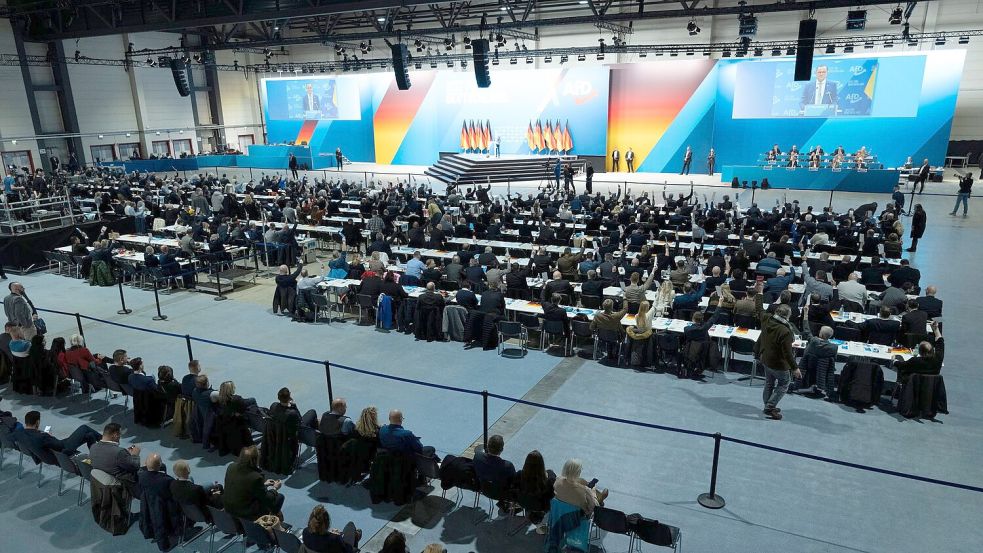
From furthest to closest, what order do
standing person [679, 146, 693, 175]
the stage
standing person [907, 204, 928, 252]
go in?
standing person [679, 146, 693, 175]
the stage
standing person [907, 204, 928, 252]

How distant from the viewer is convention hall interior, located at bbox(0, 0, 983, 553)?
238 inches

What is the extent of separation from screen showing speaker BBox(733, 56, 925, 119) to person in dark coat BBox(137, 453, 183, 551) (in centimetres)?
2958

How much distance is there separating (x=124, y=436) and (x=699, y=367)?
26.4 ft

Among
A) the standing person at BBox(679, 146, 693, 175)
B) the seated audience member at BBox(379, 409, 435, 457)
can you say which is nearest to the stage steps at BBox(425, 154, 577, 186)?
the standing person at BBox(679, 146, 693, 175)

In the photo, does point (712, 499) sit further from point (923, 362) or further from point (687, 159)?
point (687, 159)

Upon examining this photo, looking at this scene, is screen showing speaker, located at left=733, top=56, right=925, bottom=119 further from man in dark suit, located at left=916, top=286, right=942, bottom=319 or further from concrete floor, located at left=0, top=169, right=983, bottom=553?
man in dark suit, located at left=916, top=286, right=942, bottom=319

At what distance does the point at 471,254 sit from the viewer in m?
14.1

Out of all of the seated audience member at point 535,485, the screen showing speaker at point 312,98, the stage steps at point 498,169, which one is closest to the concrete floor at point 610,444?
the seated audience member at point 535,485

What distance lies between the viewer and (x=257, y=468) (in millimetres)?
5688

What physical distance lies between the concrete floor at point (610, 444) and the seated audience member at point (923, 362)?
597 millimetres

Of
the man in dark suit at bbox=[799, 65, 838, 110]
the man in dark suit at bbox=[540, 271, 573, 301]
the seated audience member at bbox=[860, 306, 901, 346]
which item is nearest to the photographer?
the seated audience member at bbox=[860, 306, 901, 346]

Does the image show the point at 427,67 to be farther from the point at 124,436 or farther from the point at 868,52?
the point at 124,436

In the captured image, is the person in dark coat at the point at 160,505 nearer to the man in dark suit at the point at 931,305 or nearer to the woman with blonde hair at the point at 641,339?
the woman with blonde hair at the point at 641,339

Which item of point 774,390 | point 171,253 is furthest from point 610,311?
point 171,253
